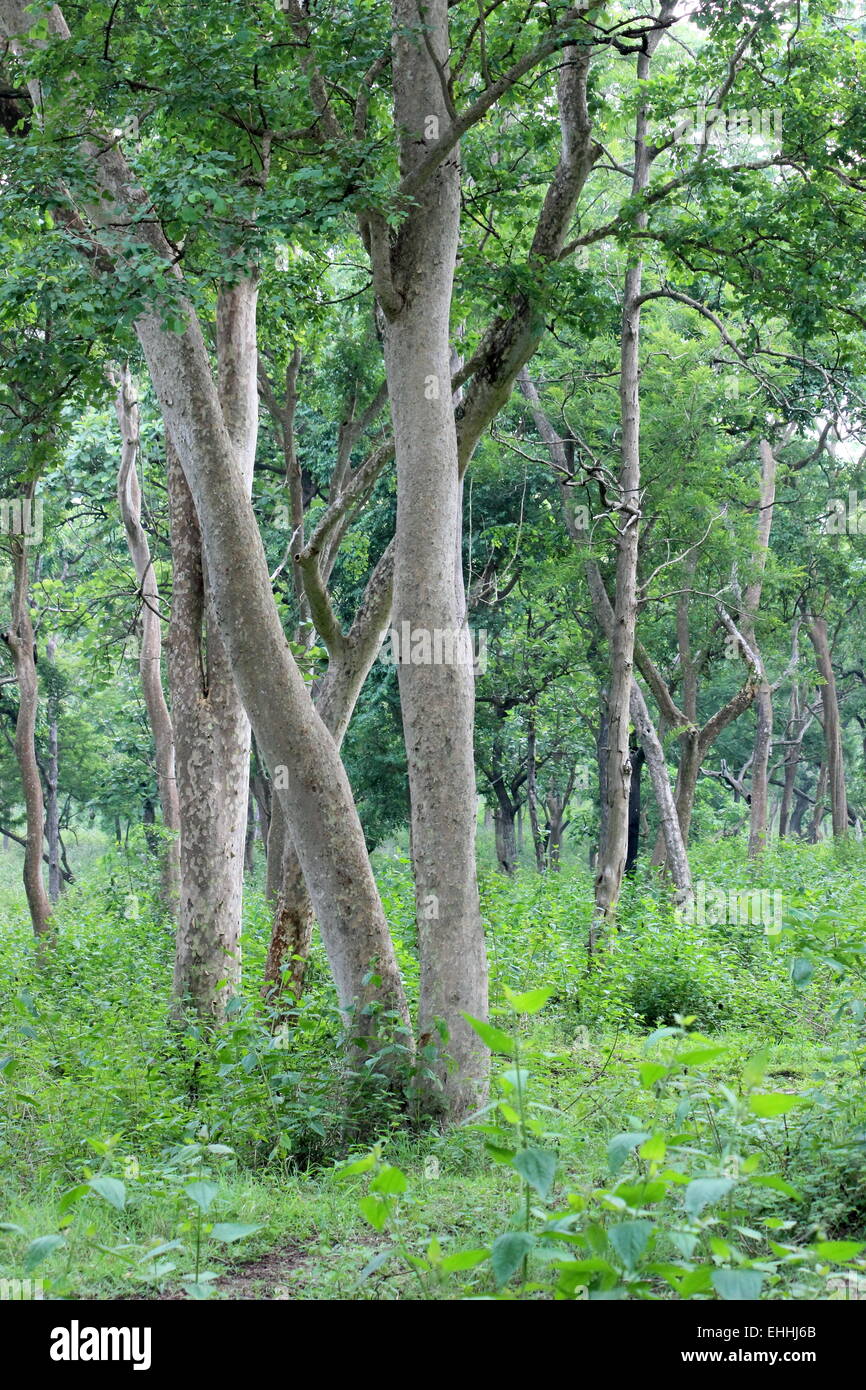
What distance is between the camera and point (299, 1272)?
4.25m

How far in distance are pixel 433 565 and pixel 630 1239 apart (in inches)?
189

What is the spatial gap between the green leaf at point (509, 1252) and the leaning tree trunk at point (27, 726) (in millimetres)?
12515

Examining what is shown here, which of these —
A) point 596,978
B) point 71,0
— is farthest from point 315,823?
point 71,0

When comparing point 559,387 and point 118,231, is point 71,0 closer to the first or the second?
point 118,231

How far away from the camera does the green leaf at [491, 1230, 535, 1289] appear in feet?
8.43

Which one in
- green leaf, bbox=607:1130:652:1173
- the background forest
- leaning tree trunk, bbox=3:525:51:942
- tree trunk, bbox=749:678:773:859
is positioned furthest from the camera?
tree trunk, bbox=749:678:773:859

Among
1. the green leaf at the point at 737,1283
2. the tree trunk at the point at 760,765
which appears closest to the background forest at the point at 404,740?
the green leaf at the point at 737,1283

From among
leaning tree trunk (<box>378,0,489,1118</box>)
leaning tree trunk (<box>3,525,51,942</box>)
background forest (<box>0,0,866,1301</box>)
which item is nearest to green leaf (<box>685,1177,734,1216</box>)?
background forest (<box>0,0,866,1301</box>)

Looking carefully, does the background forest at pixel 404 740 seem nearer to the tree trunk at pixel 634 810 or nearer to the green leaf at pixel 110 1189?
the green leaf at pixel 110 1189

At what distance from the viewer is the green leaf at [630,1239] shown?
8.23 feet

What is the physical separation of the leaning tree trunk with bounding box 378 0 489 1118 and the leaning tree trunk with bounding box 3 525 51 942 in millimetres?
8650

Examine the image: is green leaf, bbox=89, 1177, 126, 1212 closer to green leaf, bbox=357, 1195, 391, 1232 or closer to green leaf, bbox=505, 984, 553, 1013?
green leaf, bbox=357, 1195, 391, 1232
